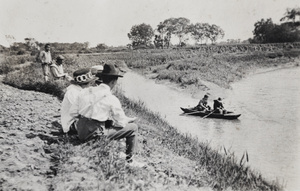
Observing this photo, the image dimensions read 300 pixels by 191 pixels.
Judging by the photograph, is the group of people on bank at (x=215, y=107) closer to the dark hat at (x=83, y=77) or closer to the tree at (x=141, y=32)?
the tree at (x=141, y=32)

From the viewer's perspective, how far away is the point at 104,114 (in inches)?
125

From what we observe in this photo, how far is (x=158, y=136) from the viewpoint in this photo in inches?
219

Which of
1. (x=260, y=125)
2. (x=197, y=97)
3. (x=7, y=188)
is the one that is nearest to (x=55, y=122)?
(x=7, y=188)

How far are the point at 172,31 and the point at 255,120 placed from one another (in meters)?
4.20

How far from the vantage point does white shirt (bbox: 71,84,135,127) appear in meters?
3.15

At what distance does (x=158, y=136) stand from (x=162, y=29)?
12.3ft

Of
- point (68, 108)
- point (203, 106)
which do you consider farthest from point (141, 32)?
point (68, 108)

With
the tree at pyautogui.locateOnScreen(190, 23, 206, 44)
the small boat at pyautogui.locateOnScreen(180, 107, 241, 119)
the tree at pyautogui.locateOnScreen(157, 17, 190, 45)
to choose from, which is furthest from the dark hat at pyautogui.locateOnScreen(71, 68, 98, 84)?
the small boat at pyautogui.locateOnScreen(180, 107, 241, 119)

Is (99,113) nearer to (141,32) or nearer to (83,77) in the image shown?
(83,77)

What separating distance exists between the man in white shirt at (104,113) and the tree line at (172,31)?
409 cm

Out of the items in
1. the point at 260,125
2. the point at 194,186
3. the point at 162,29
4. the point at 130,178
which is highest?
the point at 162,29

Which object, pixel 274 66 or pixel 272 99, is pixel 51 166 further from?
pixel 274 66

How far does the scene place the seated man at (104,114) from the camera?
10.4 feet

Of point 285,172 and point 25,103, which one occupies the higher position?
point 25,103
